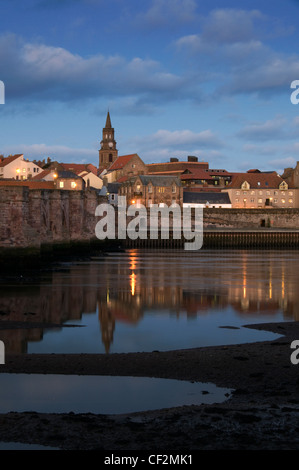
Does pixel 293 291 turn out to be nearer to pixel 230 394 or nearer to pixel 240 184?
pixel 230 394

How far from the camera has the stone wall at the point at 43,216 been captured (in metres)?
33.7

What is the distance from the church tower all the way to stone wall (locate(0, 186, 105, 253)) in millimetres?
102774

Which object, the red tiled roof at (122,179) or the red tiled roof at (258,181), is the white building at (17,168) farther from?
the red tiled roof at (258,181)

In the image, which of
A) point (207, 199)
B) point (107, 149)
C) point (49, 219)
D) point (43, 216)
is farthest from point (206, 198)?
point (43, 216)

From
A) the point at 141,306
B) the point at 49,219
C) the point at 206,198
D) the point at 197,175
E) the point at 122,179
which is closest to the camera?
the point at 141,306

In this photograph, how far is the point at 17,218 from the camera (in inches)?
1330

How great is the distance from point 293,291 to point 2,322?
605 inches

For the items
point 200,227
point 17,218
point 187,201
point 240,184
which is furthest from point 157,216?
point 17,218

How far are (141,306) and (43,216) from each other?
24.1 metres

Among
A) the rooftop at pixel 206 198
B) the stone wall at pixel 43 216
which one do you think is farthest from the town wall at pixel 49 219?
the rooftop at pixel 206 198

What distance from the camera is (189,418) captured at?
9.42 m

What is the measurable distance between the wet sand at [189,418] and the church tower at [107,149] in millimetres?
161461

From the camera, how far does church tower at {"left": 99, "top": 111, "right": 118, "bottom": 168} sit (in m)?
175

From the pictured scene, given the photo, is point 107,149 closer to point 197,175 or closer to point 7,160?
point 197,175
